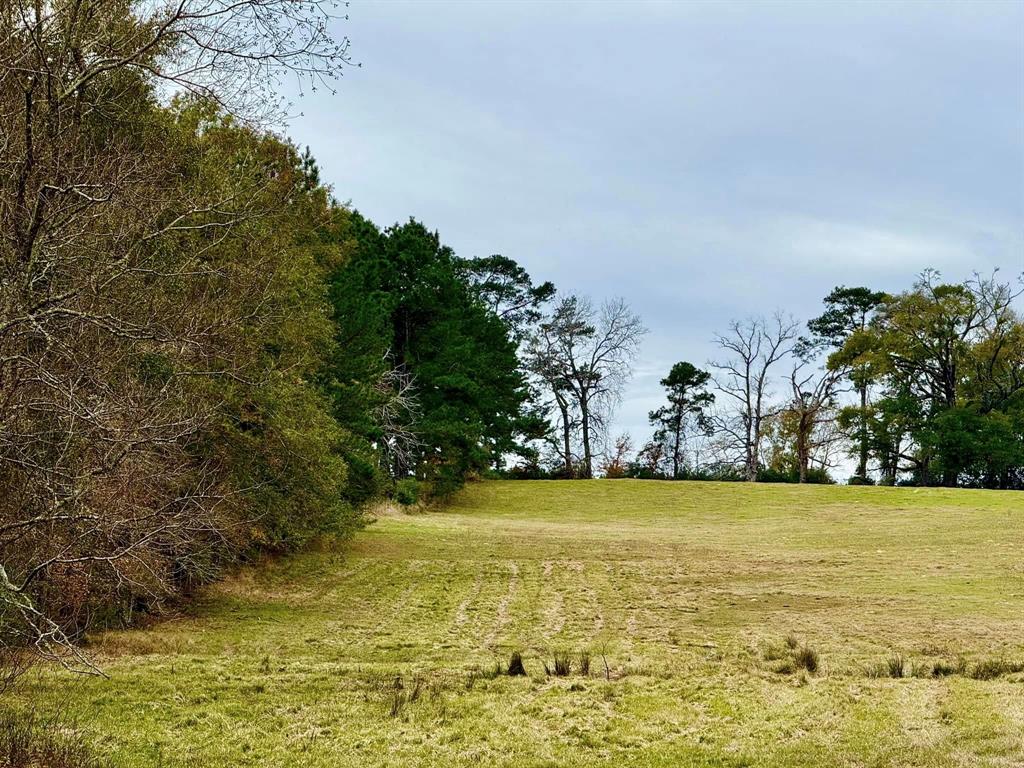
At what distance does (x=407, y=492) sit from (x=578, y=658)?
67.8ft

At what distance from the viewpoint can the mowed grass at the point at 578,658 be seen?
691 cm

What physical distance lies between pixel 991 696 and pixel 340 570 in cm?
1448

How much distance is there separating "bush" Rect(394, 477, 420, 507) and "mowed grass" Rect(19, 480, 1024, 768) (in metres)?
5.19

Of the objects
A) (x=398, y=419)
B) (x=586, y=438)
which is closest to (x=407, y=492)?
(x=398, y=419)

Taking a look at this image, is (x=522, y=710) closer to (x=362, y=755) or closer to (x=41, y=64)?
(x=362, y=755)

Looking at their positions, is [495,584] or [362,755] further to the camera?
[495,584]

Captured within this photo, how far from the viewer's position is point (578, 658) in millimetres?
10570

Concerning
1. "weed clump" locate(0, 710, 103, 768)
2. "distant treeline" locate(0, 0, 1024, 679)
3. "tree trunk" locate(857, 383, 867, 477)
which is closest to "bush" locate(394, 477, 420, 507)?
"distant treeline" locate(0, 0, 1024, 679)

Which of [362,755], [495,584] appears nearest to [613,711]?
[362,755]

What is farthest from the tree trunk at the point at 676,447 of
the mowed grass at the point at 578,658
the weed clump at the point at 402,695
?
the weed clump at the point at 402,695

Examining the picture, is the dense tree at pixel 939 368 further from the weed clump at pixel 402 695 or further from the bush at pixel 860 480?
the weed clump at pixel 402 695

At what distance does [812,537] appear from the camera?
26.3 metres

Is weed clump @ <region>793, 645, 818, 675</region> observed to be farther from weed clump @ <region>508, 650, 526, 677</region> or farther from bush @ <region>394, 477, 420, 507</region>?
bush @ <region>394, 477, 420, 507</region>

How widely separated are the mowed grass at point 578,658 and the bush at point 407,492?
519cm
